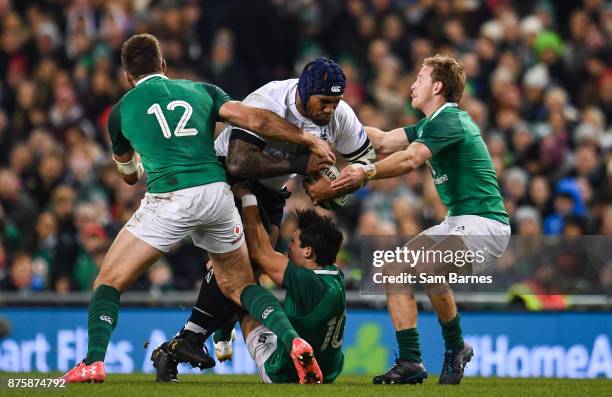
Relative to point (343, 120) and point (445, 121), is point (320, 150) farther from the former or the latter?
point (445, 121)

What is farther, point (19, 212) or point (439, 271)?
point (19, 212)

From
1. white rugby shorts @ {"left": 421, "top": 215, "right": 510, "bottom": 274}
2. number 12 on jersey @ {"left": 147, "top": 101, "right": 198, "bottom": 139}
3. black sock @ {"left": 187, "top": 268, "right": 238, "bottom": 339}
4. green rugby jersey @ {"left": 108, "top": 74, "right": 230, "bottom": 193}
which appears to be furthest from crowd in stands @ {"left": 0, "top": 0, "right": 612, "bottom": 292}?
number 12 on jersey @ {"left": 147, "top": 101, "right": 198, "bottom": 139}

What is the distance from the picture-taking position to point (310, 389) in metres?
8.69

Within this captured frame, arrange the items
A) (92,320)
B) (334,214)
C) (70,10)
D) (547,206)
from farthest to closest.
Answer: (70,10) < (334,214) < (547,206) < (92,320)

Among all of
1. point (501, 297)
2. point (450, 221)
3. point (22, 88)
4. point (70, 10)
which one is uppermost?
point (70, 10)

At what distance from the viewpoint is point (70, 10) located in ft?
61.6

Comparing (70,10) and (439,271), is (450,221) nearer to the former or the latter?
(439,271)

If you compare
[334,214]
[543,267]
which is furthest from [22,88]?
[543,267]

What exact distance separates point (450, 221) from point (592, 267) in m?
3.13

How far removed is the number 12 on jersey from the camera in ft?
29.6

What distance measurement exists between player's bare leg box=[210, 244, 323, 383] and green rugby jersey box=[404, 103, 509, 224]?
1501mm

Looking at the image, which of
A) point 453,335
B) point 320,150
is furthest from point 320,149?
point 453,335

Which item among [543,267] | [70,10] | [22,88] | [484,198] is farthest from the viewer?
[70,10]

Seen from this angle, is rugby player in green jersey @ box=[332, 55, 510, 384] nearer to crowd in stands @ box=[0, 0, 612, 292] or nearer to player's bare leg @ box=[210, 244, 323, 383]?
player's bare leg @ box=[210, 244, 323, 383]
